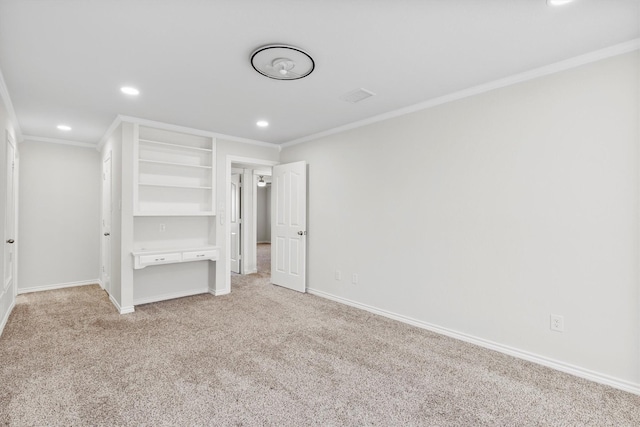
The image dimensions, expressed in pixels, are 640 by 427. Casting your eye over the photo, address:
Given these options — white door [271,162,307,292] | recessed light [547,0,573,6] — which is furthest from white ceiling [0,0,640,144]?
white door [271,162,307,292]

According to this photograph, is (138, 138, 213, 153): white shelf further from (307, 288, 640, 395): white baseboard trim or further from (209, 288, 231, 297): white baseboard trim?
(307, 288, 640, 395): white baseboard trim

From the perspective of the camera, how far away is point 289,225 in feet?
16.6

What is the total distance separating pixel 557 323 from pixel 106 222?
567 centimetres

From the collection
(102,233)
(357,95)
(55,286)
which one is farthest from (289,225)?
(55,286)

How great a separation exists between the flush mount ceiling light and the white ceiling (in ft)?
0.24

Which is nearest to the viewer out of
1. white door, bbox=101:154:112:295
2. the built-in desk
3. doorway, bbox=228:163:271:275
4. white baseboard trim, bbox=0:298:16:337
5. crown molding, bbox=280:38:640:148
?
crown molding, bbox=280:38:640:148

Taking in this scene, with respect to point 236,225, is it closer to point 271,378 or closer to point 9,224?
point 9,224

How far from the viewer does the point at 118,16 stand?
1.93m

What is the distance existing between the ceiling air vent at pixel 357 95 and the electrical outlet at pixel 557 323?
2495 millimetres

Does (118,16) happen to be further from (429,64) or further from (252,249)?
(252,249)

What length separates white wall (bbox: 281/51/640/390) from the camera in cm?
229

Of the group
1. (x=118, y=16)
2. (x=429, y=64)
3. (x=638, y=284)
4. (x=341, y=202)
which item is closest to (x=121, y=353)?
(x=118, y=16)

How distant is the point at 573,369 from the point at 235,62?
3.52 meters

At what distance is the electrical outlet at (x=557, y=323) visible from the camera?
252 cm
